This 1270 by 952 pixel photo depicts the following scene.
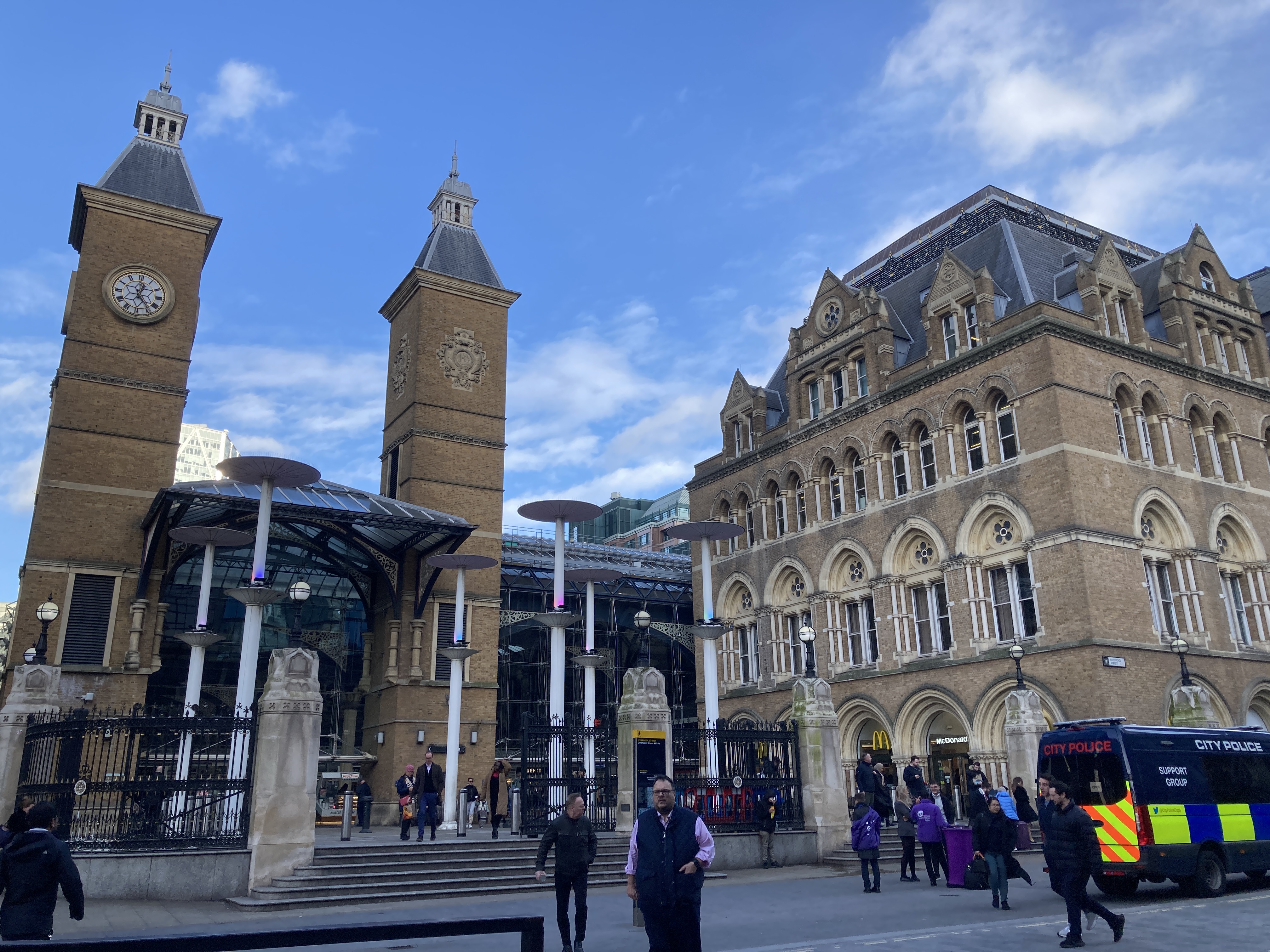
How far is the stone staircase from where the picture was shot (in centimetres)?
1441

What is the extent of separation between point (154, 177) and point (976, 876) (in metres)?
31.7

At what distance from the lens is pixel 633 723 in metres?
18.6

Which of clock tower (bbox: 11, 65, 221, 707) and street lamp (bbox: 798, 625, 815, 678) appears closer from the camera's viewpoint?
street lamp (bbox: 798, 625, 815, 678)

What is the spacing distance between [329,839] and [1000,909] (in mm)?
13794

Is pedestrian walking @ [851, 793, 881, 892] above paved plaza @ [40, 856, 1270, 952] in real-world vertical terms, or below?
above

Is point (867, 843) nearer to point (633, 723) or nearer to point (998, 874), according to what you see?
point (998, 874)

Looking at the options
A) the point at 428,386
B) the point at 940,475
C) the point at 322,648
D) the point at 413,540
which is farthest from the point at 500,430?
the point at 940,475

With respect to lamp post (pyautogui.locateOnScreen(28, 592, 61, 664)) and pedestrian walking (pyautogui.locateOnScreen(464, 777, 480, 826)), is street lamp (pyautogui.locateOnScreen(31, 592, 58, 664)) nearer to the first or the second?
lamp post (pyautogui.locateOnScreen(28, 592, 61, 664))

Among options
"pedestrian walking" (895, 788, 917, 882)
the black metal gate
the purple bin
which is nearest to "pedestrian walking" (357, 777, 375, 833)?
the black metal gate

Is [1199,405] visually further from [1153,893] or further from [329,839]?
[329,839]

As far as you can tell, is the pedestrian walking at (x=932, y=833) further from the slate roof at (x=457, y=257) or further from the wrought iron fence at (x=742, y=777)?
the slate roof at (x=457, y=257)

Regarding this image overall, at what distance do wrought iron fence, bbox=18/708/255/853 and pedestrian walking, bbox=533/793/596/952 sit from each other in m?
7.52

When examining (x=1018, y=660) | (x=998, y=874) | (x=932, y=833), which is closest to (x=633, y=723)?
(x=932, y=833)

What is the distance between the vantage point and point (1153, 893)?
14781 millimetres
